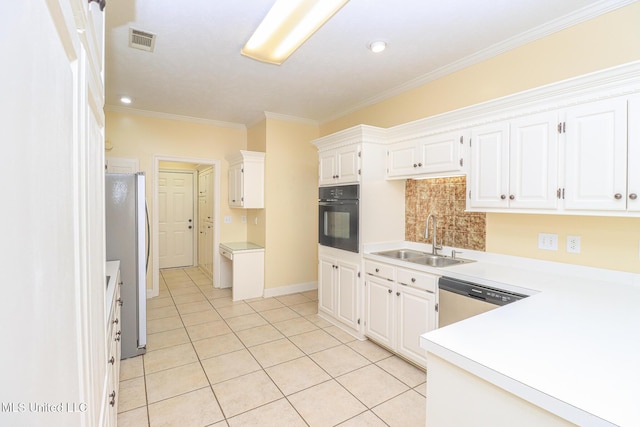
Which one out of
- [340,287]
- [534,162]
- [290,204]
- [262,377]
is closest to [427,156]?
[534,162]

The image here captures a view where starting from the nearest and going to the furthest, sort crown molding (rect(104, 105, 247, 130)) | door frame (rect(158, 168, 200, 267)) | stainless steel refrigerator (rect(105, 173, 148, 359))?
stainless steel refrigerator (rect(105, 173, 148, 359))
crown molding (rect(104, 105, 247, 130))
door frame (rect(158, 168, 200, 267))

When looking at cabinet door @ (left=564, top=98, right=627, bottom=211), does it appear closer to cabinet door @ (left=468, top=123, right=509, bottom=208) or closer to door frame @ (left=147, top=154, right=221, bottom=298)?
cabinet door @ (left=468, top=123, right=509, bottom=208)

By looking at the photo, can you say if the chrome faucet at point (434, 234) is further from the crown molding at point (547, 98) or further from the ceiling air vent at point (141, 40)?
the ceiling air vent at point (141, 40)

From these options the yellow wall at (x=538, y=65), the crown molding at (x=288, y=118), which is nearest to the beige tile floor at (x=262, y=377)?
the yellow wall at (x=538, y=65)

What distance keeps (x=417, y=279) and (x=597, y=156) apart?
1.44 metres

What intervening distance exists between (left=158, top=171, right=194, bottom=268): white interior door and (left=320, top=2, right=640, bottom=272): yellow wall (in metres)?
5.48

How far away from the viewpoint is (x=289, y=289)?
4.82 meters

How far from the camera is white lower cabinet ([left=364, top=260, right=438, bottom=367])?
2506mm

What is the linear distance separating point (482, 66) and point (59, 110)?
3144mm

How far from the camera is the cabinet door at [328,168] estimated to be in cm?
357

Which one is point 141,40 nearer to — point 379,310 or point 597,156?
point 379,310

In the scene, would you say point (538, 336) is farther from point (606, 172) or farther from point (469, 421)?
point (606, 172)

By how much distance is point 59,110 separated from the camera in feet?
1.65

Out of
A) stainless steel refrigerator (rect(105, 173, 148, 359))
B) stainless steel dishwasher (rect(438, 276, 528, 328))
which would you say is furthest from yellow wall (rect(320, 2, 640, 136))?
stainless steel refrigerator (rect(105, 173, 148, 359))
